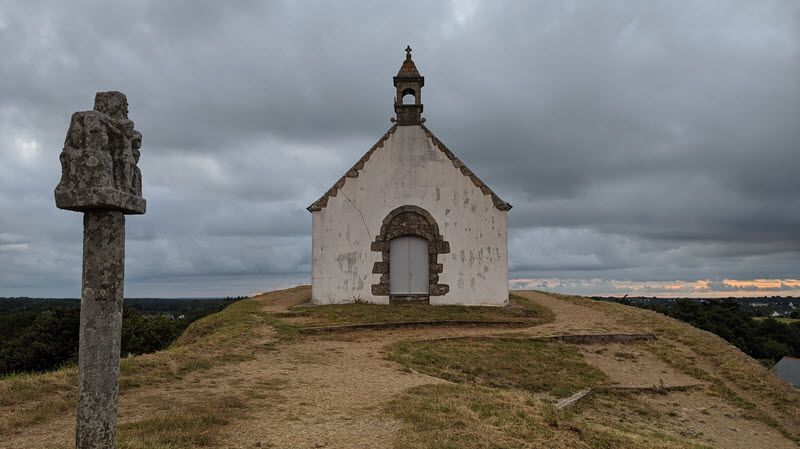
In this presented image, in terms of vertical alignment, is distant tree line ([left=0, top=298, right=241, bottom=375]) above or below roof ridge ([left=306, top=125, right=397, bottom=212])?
below

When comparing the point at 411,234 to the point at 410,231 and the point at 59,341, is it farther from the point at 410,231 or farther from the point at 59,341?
the point at 59,341

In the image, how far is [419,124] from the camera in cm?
2248

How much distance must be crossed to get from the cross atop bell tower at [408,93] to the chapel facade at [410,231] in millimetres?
609

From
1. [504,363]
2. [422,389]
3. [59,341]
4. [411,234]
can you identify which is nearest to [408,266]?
[411,234]

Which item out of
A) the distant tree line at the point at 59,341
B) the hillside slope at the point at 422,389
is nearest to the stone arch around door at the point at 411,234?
the hillside slope at the point at 422,389

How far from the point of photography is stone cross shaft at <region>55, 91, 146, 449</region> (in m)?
4.82

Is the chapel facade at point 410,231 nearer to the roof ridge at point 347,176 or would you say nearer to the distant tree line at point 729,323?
the roof ridge at point 347,176

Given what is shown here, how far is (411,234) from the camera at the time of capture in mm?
A: 21891

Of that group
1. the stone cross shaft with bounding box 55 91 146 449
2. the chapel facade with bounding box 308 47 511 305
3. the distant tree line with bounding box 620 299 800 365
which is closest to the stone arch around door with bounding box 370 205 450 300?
the chapel facade with bounding box 308 47 511 305

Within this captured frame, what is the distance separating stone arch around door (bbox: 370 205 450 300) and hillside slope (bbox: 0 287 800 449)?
1.42 metres

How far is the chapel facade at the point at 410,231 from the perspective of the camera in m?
21.6

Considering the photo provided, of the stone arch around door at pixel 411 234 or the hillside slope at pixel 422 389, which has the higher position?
the stone arch around door at pixel 411 234

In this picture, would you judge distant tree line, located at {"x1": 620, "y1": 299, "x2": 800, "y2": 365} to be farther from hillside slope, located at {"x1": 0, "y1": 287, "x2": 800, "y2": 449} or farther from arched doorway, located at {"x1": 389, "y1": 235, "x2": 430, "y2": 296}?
hillside slope, located at {"x1": 0, "y1": 287, "x2": 800, "y2": 449}

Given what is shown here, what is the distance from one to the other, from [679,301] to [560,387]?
123ft
